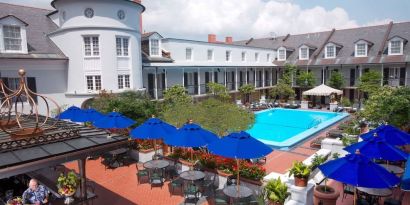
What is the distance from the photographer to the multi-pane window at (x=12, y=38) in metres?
20.8

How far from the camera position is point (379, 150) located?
9734 millimetres

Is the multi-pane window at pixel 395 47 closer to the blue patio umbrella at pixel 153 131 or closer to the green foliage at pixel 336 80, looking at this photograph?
the green foliage at pixel 336 80

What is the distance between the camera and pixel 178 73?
108ft

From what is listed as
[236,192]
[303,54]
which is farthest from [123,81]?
[303,54]

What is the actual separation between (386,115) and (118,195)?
1494cm

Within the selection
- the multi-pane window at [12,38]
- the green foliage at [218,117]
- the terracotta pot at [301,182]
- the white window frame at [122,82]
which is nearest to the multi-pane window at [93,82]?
the white window frame at [122,82]

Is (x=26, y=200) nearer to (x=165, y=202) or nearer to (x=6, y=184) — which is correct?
(x=6, y=184)

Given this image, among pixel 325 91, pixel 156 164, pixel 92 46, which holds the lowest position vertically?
pixel 156 164

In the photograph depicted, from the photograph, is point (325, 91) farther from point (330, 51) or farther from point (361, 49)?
point (361, 49)

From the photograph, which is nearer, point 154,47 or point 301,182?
point 301,182

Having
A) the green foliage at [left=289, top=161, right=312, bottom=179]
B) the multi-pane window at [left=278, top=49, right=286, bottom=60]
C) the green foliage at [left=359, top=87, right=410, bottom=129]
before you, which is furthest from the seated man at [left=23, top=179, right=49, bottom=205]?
the multi-pane window at [left=278, top=49, right=286, bottom=60]

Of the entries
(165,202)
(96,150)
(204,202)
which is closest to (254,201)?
(204,202)

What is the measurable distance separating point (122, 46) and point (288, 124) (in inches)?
683

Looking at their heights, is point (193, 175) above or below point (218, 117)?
below
